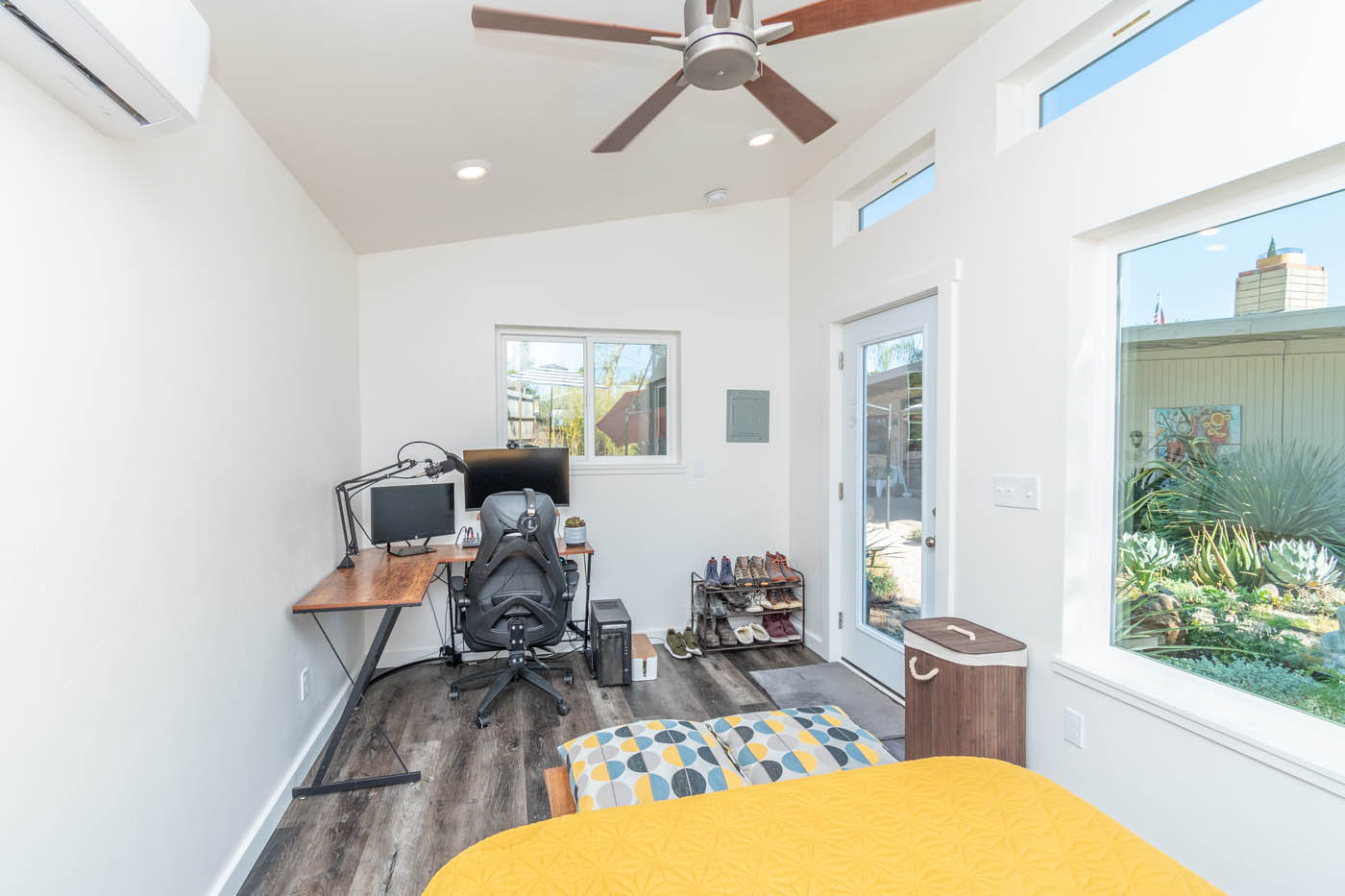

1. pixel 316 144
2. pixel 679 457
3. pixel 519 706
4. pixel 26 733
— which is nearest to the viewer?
pixel 26 733

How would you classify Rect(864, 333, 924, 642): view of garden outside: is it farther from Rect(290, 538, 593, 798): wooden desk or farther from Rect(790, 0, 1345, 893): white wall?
Rect(290, 538, 593, 798): wooden desk

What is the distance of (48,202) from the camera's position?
121 centimetres

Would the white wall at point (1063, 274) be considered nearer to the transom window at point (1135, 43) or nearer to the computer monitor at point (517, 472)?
the transom window at point (1135, 43)

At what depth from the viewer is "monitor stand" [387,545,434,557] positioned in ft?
11.1

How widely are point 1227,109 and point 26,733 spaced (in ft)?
10.1

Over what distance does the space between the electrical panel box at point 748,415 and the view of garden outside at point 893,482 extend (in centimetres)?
93

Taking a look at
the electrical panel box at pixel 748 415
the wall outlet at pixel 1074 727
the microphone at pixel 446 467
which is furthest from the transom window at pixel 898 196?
the microphone at pixel 446 467

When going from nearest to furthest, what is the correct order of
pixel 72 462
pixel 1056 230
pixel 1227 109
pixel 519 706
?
pixel 72 462, pixel 1227 109, pixel 1056 230, pixel 519 706

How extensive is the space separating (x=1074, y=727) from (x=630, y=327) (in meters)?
3.19

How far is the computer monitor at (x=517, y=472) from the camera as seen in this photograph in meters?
3.71

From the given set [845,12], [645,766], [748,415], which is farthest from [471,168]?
[645,766]

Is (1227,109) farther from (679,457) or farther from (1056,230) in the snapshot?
(679,457)

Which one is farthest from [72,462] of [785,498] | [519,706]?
[785,498]

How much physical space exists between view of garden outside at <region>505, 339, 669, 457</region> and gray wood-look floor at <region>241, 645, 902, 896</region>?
1.41 metres
